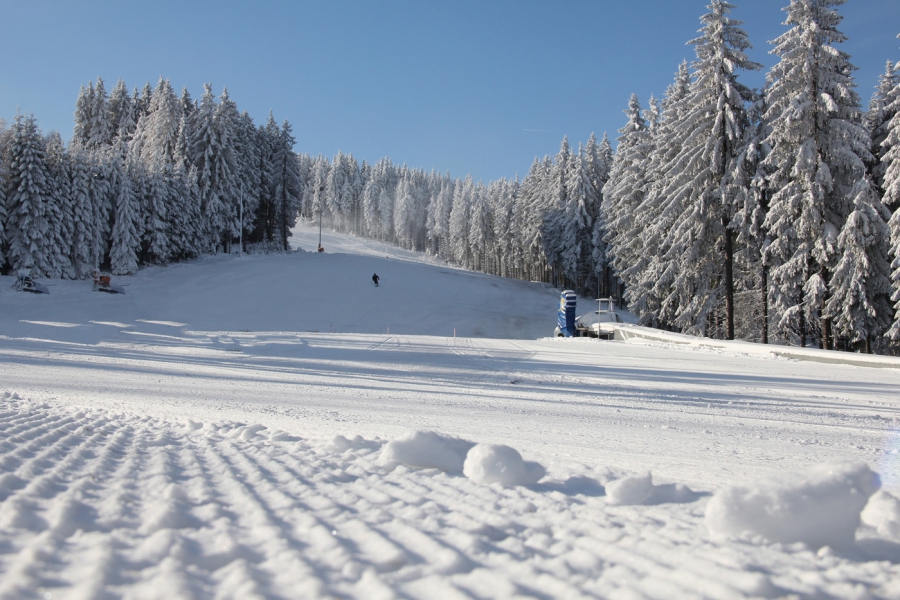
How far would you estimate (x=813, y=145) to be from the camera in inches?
812

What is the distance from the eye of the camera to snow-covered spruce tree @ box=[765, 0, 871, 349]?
2044 cm

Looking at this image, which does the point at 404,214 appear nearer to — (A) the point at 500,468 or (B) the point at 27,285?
(B) the point at 27,285

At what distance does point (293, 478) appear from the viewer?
13.4 ft

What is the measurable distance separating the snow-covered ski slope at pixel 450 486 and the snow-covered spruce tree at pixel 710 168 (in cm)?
1312

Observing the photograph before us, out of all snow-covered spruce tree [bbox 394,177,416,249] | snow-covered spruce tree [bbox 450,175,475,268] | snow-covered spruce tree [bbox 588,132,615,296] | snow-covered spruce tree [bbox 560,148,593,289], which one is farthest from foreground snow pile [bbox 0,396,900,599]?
snow-covered spruce tree [bbox 394,177,416,249]

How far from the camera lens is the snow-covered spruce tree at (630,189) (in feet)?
114

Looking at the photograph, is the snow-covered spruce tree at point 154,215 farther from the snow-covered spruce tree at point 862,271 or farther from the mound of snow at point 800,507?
the mound of snow at point 800,507

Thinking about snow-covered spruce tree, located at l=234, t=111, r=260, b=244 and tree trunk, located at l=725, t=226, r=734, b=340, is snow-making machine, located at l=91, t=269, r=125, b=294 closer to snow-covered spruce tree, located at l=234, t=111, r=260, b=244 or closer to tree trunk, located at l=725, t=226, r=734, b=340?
snow-covered spruce tree, located at l=234, t=111, r=260, b=244

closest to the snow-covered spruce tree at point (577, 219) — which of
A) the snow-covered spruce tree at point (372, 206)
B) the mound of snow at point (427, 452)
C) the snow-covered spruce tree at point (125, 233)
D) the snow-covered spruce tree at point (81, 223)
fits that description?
the snow-covered spruce tree at point (125, 233)

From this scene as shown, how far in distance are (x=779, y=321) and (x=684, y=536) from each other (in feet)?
78.6

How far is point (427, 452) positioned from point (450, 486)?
0.59 m

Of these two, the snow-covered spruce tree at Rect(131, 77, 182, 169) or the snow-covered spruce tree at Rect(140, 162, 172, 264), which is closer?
the snow-covered spruce tree at Rect(140, 162, 172, 264)

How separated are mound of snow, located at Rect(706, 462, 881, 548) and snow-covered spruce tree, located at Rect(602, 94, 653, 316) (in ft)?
104

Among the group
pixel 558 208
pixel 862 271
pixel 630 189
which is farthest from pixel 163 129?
pixel 862 271
